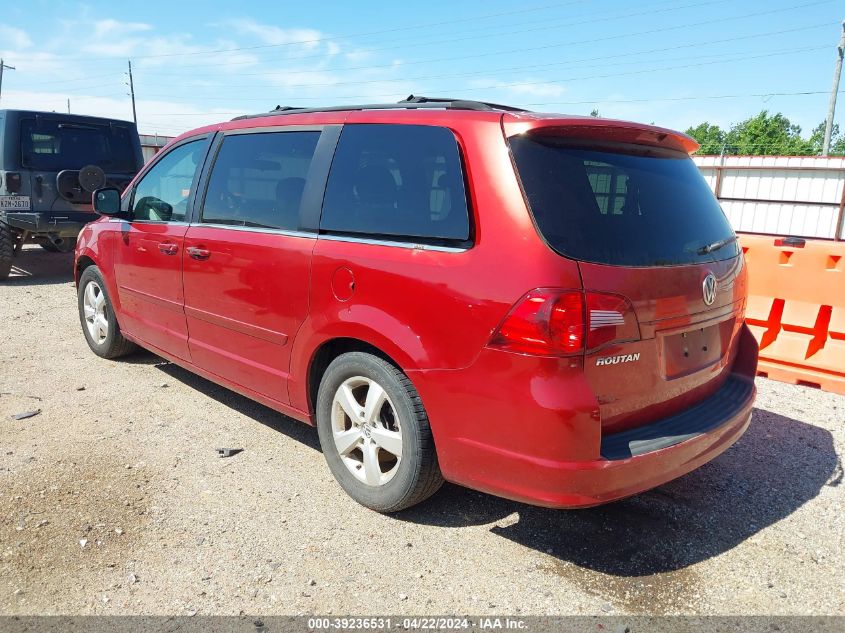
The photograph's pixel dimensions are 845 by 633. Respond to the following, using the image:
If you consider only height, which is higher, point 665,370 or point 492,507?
point 665,370

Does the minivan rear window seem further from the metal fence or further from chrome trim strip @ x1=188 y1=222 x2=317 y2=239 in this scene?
the metal fence

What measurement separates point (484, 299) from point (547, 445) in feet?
1.95

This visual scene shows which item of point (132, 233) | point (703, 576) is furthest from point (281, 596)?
point (132, 233)

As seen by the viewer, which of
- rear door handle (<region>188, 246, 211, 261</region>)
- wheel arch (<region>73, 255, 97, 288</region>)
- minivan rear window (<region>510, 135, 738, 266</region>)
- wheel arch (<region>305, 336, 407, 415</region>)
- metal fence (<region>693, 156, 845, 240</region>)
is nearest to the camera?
minivan rear window (<region>510, 135, 738, 266</region>)

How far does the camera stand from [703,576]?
8.77 ft

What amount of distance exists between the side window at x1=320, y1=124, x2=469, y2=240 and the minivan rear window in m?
0.33

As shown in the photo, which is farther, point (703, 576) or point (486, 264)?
point (703, 576)

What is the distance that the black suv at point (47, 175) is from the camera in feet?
28.8

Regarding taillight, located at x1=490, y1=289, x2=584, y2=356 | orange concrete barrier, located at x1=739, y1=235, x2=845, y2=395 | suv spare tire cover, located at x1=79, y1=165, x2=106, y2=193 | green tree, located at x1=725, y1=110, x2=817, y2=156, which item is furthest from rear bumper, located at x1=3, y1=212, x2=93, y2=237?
green tree, located at x1=725, y1=110, x2=817, y2=156

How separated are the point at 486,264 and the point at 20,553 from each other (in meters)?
2.32

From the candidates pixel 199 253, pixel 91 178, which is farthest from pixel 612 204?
pixel 91 178

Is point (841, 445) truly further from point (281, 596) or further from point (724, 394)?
point (281, 596)

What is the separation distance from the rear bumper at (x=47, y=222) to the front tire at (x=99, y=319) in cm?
419

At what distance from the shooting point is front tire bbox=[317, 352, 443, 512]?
278cm
